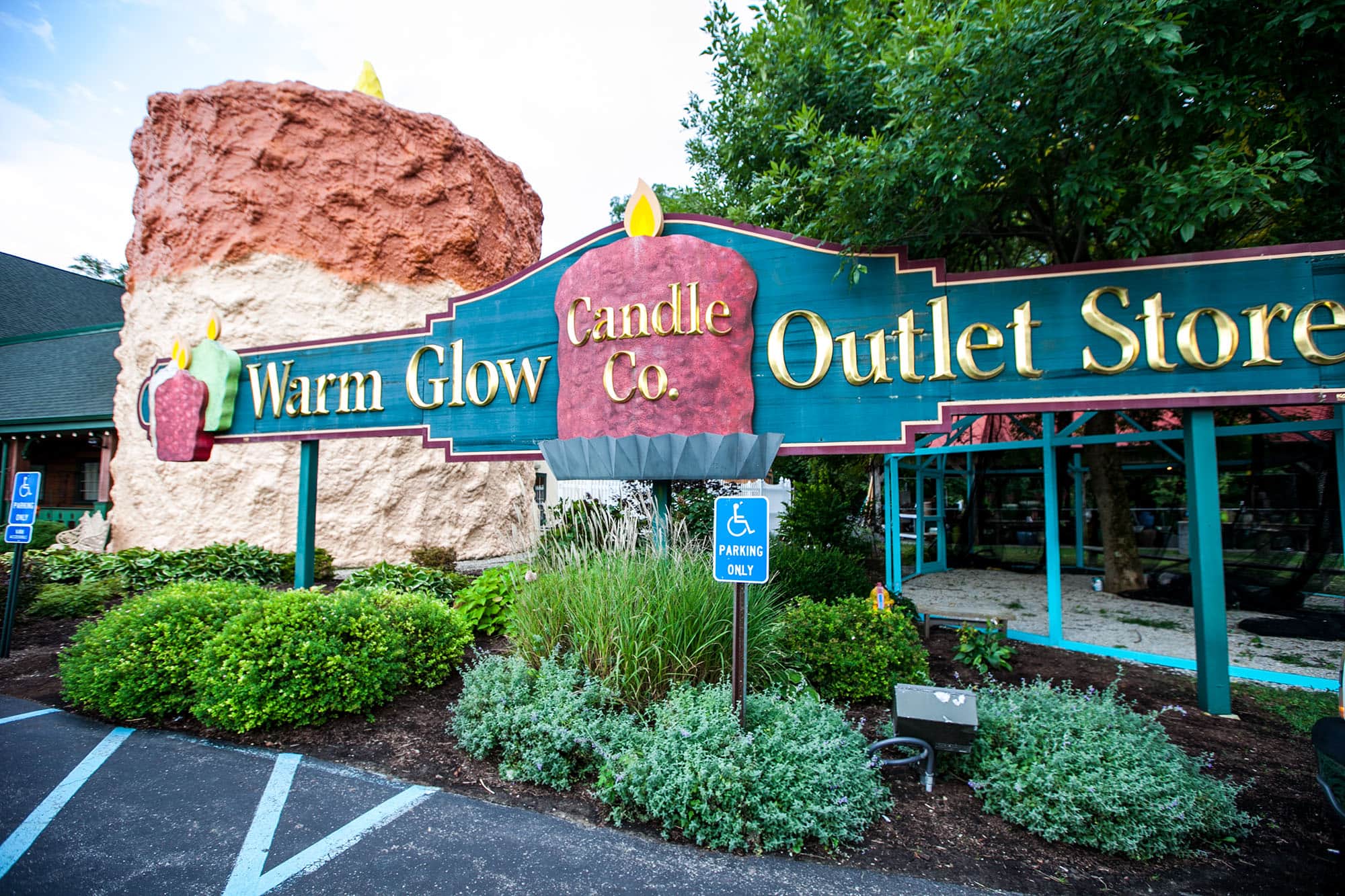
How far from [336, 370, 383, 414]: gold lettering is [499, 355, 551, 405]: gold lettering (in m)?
1.56

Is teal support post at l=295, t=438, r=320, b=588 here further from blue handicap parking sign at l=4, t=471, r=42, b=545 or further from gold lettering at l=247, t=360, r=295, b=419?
blue handicap parking sign at l=4, t=471, r=42, b=545

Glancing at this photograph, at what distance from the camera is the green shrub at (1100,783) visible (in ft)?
8.80

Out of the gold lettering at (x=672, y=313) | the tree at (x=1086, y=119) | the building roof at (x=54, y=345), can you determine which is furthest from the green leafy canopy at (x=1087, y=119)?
the building roof at (x=54, y=345)

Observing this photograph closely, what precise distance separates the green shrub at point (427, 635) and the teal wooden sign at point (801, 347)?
1.62m

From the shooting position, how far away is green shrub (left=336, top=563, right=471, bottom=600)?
267 inches

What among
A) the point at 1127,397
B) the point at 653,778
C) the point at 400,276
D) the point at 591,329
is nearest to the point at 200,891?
the point at 653,778

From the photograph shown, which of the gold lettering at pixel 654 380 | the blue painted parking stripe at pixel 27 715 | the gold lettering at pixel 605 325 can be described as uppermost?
the gold lettering at pixel 605 325

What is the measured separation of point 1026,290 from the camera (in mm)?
4652

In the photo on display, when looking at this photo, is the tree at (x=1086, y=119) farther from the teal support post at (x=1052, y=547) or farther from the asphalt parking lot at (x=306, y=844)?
the asphalt parking lot at (x=306, y=844)

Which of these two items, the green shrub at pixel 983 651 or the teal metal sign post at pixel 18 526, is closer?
the green shrub at pixel 983 651

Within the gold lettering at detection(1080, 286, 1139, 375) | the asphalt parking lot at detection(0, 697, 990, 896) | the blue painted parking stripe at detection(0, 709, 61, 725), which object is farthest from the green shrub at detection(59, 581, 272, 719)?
the gold lettering at detection(1080, 286, 1139, 375)

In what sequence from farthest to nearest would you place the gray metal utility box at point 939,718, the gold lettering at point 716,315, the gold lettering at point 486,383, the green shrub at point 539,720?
the gold lettering at point 486,383, the gold lettering at point 716,315, the green shrub at point 539,720, the gray metal utility box at point 939,718

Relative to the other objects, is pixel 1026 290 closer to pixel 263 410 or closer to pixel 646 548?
pixel 646 548

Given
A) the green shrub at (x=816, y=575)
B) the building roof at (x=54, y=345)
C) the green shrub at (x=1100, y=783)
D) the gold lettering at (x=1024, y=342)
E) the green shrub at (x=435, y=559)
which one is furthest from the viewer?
the building roof at (x=54, y=345)
